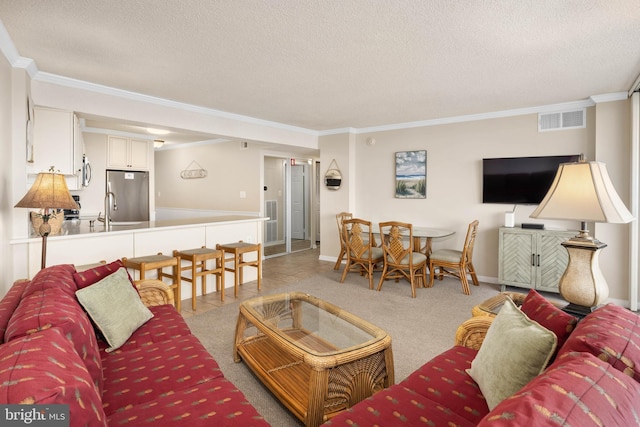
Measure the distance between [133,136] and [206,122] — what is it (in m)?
2.73

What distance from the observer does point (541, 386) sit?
79 centimetres

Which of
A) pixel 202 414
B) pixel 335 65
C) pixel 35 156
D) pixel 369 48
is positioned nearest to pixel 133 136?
pixel 35 156

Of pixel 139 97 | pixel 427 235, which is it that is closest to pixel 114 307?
pixel 139 97

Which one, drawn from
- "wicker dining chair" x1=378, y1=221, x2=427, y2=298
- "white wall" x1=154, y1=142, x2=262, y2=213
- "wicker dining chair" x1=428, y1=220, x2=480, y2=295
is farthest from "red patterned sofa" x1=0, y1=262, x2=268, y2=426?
"white wall" x1=154, y1=142, x2=262, y2=213

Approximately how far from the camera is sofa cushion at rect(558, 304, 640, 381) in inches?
39.1

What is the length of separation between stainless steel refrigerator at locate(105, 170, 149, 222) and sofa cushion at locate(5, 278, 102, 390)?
526 centimetres

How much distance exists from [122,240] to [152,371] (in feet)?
7.68

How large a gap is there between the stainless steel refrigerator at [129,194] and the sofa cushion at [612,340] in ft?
22.5

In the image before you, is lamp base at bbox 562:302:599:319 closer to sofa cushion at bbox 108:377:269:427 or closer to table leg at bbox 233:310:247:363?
sofa cushion at bbox 108:377:269:427

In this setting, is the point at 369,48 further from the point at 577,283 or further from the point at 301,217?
the point at 301,217

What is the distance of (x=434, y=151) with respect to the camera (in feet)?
17.4

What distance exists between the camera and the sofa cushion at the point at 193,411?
124cm

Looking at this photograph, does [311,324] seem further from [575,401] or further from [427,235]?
[427,235]

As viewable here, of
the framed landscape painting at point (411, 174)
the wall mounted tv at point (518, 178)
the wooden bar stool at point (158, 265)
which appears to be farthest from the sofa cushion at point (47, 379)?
the framed landscape painting at point (411, 174)
